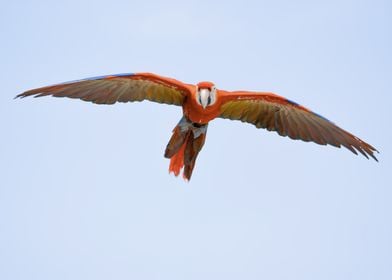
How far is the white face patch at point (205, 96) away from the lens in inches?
613

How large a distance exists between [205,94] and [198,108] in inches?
14.3

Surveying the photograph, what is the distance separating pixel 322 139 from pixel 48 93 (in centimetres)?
636

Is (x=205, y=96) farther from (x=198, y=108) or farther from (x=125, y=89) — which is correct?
(x=125, y=89)

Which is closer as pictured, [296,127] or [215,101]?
[215,101]


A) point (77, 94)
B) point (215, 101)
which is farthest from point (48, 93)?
point (215, 101)

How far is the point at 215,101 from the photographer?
15.8 metres

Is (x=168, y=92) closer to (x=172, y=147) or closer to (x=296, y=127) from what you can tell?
(x=172, y=147)

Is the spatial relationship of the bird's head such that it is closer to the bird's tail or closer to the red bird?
the red bird

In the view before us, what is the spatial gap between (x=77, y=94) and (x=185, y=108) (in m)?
2.34

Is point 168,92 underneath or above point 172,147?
above

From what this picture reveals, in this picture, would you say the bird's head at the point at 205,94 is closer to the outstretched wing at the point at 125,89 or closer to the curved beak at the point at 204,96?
the curved beak at the point at 204,96

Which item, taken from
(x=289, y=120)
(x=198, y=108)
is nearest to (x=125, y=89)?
(x=198, y=108)

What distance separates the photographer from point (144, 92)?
54.6ft

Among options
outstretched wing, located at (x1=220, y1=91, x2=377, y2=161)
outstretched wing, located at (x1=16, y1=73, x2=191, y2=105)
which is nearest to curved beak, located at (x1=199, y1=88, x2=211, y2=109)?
outstretched wing, located at (x1=16, y1=73, x2=191, y2=105)
